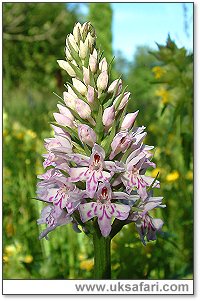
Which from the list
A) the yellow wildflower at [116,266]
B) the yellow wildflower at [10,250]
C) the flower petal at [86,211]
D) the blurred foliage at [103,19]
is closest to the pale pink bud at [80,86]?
the flower petal at [86,211]

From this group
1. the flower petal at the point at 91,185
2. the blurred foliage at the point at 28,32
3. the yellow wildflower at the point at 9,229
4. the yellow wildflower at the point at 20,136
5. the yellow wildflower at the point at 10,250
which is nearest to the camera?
the flower petal at the point at 91,185

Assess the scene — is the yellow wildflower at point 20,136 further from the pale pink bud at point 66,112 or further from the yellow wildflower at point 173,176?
the pale pink bud at point 66,112

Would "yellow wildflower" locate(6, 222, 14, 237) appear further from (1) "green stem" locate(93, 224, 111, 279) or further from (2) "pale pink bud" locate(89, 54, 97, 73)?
(2) "pale pink bud" locate(89, 54, 97, 73)

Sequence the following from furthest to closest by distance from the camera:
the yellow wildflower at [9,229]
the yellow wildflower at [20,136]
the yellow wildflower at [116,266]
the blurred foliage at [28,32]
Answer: the blurred foliage at [28,32] → the yellow wildflower at [20,136] → the yellow wildflower at [9,229] → the yellow wildflower at [116,266]

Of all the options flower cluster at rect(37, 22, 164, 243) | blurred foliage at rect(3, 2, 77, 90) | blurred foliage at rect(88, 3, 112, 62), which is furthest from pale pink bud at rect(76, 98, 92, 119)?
blurred foliage at rect(3, 2, 77, 90)

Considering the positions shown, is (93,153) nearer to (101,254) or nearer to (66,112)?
(66,112)

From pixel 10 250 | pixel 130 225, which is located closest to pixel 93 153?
pixel 130 225

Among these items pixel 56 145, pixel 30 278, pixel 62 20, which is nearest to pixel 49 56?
pixel 62 20

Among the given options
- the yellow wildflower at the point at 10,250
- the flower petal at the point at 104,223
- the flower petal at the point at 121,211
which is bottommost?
the yellow wildflower at the point at 10,250
